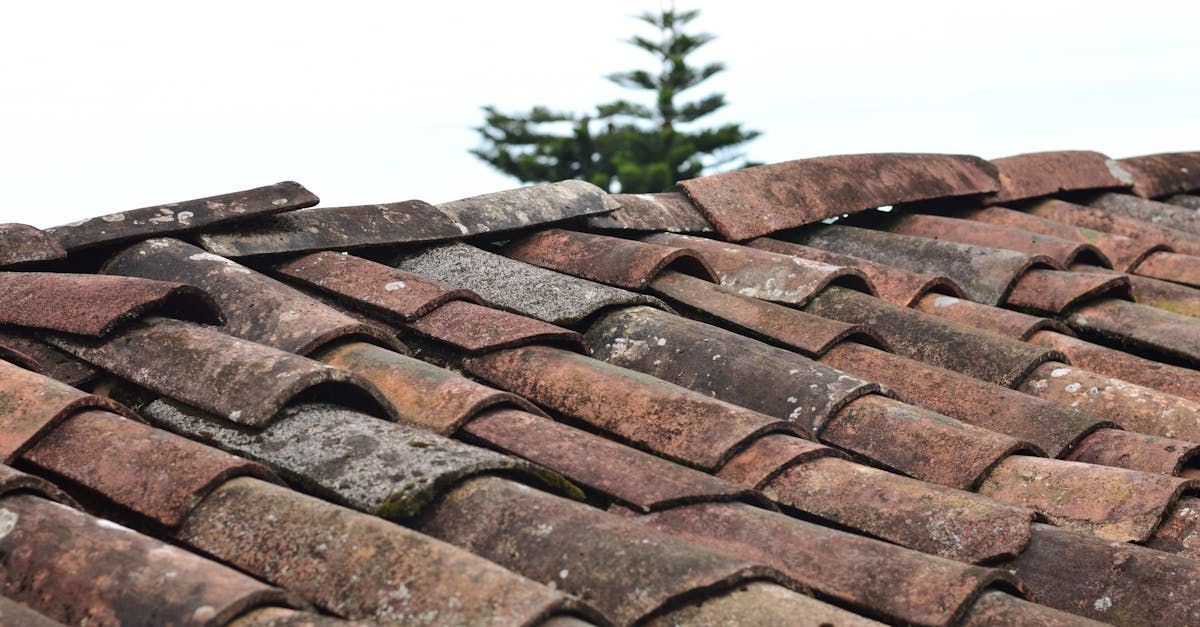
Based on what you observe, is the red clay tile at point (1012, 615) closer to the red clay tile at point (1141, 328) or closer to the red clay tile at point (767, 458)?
the red clay tile at point (767, 458)

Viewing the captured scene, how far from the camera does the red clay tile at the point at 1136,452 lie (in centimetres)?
328

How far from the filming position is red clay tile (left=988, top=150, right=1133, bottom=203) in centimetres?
671

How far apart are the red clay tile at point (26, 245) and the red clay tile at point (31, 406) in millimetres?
944

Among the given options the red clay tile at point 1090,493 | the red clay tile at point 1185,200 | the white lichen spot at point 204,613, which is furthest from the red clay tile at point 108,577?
the red clay tile at point 1185,200

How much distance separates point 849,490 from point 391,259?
195 centimetres

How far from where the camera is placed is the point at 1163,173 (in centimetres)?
766

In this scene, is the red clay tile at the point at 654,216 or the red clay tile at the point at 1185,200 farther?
the red clay tile at the point at 1185,200

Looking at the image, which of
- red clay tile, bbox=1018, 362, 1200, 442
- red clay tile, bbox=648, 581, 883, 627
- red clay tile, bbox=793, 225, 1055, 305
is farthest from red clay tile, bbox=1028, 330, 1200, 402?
red clay tile, bbox=648, 581, 883, 627

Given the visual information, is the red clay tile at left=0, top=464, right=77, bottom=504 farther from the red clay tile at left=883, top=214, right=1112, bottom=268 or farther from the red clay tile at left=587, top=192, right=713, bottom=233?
the red clay tile at left=883, top=214, right=1112, bottom=268

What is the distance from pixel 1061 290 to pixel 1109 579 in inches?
91.6

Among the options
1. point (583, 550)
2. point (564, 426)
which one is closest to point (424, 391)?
point (564, 426)

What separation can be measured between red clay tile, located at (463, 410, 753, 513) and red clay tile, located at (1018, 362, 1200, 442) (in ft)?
4.84

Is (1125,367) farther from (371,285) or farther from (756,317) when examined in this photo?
(371,285)

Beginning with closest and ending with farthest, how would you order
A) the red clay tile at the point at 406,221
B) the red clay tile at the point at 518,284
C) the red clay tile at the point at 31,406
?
the red clay tile at the point at 31,406
the red clay tile at the point at 518,284
the red clay tile at the point at 406,221
